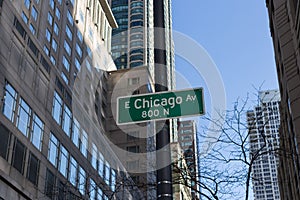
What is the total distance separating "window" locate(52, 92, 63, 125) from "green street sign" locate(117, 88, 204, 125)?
36.8 metres

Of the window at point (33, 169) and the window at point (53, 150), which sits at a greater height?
the window at point (53, 150)

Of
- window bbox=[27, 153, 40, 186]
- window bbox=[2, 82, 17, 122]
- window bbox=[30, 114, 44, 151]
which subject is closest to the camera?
window bbox=[2, 82, 17, 122]

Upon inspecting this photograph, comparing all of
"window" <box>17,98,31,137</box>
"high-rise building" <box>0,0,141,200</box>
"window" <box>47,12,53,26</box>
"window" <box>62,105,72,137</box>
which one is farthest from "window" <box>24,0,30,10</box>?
"window" <box>17,98,31,137</box>

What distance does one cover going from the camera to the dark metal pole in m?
6.54

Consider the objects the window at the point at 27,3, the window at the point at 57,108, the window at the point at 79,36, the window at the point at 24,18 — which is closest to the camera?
the window at the point at 24,18

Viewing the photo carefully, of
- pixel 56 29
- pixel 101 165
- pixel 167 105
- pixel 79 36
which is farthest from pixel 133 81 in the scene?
pixel 167 105

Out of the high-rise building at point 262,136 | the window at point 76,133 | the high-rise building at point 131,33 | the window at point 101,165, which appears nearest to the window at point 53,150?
the window at point 76,133

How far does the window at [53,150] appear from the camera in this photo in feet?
132

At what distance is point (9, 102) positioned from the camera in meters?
34.0

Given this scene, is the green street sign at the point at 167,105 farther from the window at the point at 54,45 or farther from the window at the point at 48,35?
the window at the point at 54,45

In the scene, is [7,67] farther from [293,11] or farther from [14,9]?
[293,11]

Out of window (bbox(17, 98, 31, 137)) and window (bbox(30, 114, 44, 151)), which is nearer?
window (bbox(17, 98, 31, 137))

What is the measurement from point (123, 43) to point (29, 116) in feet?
369

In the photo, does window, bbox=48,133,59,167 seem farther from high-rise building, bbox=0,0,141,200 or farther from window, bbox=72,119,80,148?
window, bbox=72,119,80,148
